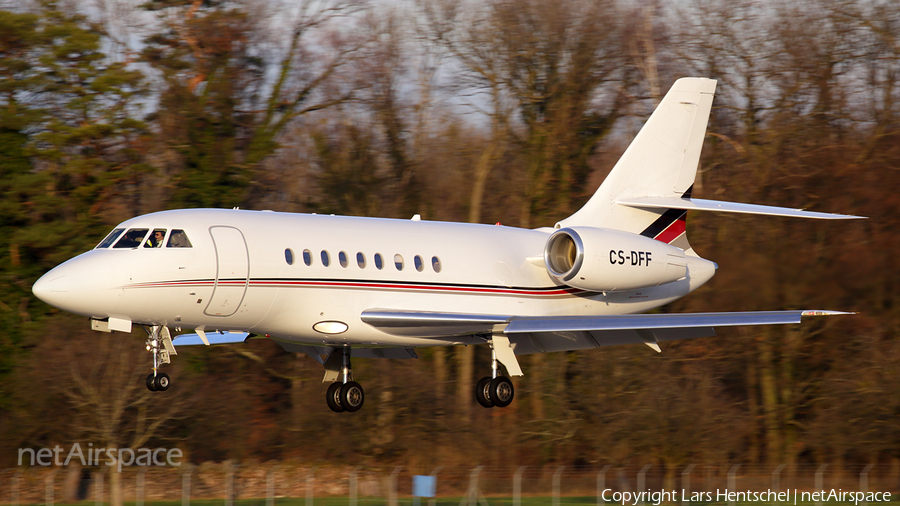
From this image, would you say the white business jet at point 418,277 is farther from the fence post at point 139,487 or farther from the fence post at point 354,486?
the fence post at point 139,487

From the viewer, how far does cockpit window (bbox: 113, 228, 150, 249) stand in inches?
617

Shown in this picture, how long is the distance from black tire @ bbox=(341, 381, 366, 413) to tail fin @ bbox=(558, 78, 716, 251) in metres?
5.20

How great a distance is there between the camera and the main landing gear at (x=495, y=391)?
19359mm

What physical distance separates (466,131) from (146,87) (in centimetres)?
1139

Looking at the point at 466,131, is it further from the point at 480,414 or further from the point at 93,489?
the point at 93,489

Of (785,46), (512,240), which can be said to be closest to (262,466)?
(512,240)

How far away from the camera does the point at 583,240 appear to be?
18.5 metres

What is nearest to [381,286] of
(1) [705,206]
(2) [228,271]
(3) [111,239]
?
(2) [228,271]

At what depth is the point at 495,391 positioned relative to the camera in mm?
19359

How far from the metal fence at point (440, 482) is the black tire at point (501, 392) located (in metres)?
6.86

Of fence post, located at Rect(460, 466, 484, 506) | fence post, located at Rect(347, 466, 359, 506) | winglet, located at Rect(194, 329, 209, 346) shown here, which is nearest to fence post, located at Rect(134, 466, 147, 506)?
fence post, located at Rect(347, 466, 359, 506)

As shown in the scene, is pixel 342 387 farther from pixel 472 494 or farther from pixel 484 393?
pixel 472 494

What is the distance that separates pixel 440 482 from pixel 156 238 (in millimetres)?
15443

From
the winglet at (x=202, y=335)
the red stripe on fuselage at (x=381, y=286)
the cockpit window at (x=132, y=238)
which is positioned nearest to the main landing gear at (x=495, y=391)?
the red stripe on fuselage at (x=381, y=286)
